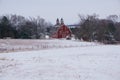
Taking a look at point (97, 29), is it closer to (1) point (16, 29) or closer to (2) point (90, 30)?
(2) point (90, 30)

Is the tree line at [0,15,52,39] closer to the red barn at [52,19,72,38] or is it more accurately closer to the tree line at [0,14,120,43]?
the tree line at [0,14,120,43]

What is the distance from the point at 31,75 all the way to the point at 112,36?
2125 inches

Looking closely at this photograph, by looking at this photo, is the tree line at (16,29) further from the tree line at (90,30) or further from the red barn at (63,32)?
the red barn at (63,32)

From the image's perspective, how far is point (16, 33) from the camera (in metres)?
65.8

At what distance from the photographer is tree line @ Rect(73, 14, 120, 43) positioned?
60.7 m

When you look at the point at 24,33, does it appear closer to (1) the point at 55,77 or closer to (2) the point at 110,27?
(2) the point at 110,27

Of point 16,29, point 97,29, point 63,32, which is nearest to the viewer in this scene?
point 97,29

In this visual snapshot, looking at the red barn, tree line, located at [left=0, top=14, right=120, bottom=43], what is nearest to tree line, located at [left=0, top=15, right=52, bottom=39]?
tree line, located at [left=0, top=14, right=120, bottom=43]

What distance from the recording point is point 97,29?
64062mm

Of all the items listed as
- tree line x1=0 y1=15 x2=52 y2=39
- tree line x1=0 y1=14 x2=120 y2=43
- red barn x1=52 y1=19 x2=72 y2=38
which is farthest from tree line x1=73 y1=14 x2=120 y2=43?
tree line x1=0 y1=15 x2=52 y2=39

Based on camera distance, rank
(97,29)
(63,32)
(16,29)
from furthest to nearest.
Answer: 1. (63,32)
2. (16,29)
3. (97,29)

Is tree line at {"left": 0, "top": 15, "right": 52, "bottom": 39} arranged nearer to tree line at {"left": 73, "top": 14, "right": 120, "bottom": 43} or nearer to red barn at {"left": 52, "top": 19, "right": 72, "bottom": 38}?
red barn at {"left": 52, "top": 19, "right": 72, "bottom": 38}

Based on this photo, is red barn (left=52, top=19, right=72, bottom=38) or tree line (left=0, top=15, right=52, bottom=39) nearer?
tree line (left=0, top=15, right=52, bottom=39)

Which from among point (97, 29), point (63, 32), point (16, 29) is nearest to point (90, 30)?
point (97, 29)
